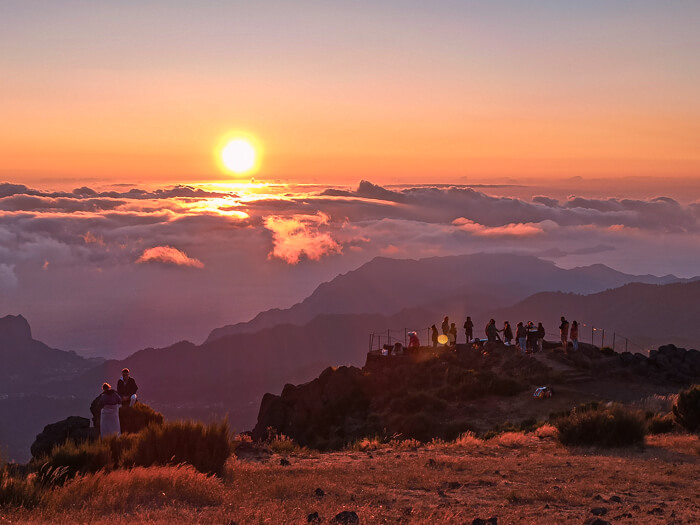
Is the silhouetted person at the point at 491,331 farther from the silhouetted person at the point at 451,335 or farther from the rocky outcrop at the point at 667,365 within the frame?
the rocky outcrop at the point at 667,365

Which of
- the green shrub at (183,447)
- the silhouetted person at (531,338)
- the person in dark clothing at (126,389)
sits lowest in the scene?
the silhouetted person at (531,338)

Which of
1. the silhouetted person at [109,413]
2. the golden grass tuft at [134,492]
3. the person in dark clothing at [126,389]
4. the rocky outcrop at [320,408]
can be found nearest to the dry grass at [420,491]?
the golden grass tuft at [134,492]

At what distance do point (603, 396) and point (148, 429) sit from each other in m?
22.6

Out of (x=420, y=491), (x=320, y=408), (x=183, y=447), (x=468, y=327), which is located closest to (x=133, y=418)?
(x=183, y=447)

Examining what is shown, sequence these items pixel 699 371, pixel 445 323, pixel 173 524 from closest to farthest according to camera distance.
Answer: pixel 173 524 < pixel 699 371 < pixel 445 323

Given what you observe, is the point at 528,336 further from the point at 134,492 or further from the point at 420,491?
the point at 134,492

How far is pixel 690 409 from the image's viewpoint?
20797mm

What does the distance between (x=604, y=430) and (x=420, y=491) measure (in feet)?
26.2

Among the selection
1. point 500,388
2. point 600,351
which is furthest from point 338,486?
point 600,351

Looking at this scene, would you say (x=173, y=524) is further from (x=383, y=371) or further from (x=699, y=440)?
(x=383, y=371)

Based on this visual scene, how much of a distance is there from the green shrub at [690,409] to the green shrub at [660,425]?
0.29 metres

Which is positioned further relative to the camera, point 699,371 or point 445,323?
point 445,323

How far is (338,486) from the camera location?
1224 cm

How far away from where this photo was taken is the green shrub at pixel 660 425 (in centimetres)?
2095
